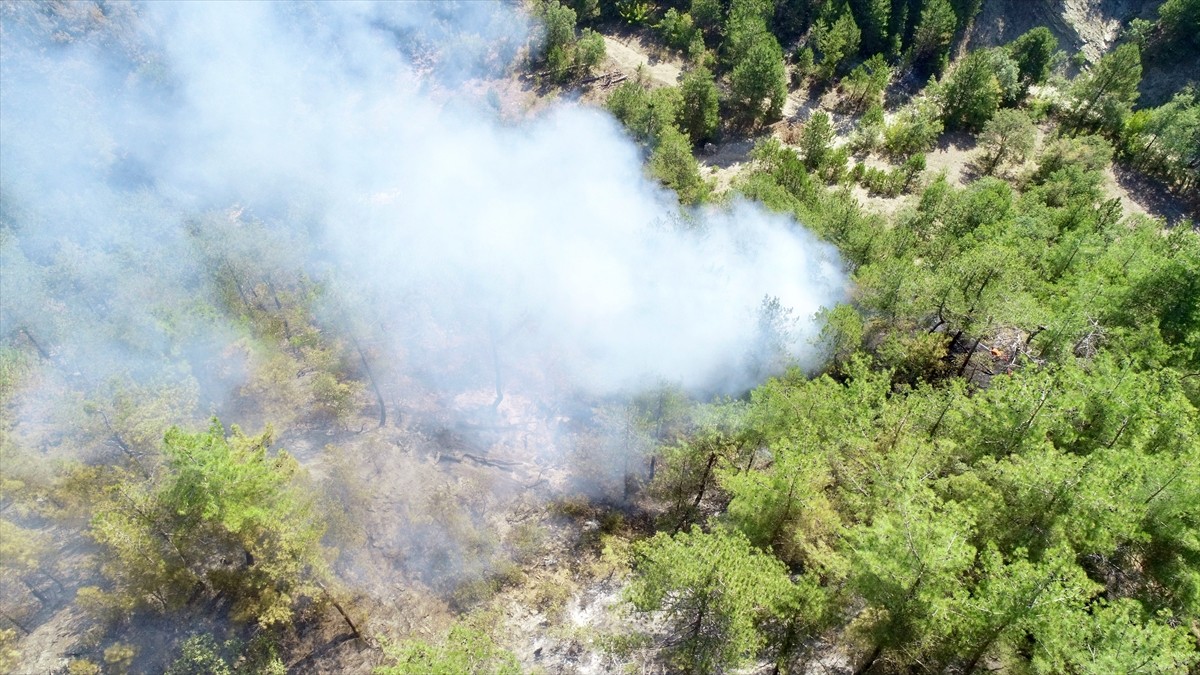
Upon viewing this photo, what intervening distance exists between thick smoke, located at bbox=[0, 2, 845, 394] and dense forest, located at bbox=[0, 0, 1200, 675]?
0.29 m

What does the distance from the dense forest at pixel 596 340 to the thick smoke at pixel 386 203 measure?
287 millimetres

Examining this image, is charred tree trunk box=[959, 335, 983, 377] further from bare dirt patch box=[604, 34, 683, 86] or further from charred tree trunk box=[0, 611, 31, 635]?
charred tree trunk box=[0, 611, 31, 635]

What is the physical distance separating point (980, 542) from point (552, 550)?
18292 mm

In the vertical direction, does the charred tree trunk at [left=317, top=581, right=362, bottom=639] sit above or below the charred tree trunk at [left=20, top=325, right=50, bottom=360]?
above

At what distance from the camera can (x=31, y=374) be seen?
31344mm

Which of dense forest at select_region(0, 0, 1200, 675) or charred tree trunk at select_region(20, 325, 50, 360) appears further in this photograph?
charred tree trunk at select_region(20, 325, 50, 360)

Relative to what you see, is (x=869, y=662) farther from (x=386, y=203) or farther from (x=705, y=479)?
(x=386, y=203)

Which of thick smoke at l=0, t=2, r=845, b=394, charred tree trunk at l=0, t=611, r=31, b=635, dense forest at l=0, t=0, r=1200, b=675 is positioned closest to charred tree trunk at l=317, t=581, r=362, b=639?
dense forest at l=0, t=0, r=1200, b=675

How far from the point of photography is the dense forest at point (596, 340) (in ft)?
70.9

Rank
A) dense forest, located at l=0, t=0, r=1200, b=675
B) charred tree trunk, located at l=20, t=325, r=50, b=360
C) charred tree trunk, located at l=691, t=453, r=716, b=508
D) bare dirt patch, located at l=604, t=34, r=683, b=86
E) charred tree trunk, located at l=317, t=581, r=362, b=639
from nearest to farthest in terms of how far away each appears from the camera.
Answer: dense forest, located at l=0, t=0, r=1200, b=675 → charred tree trunk, located at l=317, t=581, r=362, b=639 → charred tree trunk, located at l=691, t=453, r=716, b=508 → charred tree trunk, located at l=20, t=325, r=50, b=360 → bare dirt patch, located at l=604, t=34, r=683, b=86

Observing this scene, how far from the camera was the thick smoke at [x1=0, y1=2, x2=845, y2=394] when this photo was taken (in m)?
36.3

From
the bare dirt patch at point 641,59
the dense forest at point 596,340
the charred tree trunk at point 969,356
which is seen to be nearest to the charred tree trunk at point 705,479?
the dense forest at point 596,340

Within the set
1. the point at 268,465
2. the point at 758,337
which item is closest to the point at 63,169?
the point at 268,465

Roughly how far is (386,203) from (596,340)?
24.6m
